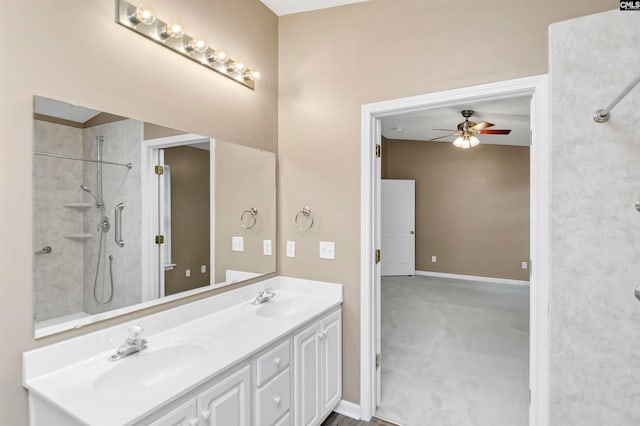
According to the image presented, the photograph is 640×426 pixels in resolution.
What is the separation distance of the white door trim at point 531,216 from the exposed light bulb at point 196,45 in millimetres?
1027

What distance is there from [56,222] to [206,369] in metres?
0.82

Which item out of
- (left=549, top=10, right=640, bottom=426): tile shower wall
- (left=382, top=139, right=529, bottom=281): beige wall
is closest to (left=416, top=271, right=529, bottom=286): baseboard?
(left=382, top=139, right=529, bottom=281): beige wall

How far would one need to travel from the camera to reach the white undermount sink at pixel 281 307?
2107mm

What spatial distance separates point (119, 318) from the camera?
4.72 ft

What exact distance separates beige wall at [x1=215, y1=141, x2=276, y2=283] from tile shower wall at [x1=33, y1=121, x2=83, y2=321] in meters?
0.76

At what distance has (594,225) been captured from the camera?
134 cm

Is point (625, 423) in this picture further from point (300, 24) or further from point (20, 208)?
point (300, 24)

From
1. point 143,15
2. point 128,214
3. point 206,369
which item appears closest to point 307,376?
point 206,369

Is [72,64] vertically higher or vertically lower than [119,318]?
higher

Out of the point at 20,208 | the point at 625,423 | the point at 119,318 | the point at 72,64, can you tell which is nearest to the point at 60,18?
the point at 72,64

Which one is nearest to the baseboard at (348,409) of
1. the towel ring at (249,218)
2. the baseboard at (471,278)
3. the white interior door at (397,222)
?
the towel ring at (249,218)

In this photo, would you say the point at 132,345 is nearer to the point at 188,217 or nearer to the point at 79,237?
the point at 79,237

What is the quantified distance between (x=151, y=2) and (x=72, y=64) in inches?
20.8

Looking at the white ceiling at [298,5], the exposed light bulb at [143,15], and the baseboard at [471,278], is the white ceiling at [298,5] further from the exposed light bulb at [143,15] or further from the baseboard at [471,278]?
the baseboard at [471,278]
